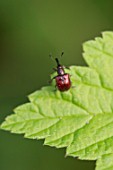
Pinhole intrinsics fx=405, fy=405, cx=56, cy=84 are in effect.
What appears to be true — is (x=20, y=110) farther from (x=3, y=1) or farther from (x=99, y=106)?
(x=3, y=1)

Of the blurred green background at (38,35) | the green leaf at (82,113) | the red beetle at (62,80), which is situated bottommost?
the green leaf at (82,113)

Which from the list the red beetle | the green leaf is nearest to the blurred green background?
the red beetle


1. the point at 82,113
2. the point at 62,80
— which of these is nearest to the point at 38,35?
the point at 62,80

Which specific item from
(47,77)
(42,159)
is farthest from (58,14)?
(42,159)

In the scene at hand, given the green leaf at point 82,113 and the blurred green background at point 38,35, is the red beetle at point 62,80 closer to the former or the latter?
the green leaf at point 82,113

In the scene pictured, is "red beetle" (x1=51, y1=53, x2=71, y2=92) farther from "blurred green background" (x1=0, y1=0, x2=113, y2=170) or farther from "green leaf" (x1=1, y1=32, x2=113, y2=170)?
"blurred green background" (x1=0, y1=0, x2=113, y2=170)

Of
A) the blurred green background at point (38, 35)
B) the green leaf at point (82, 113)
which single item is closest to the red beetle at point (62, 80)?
the green leaf at point (82, 113)
